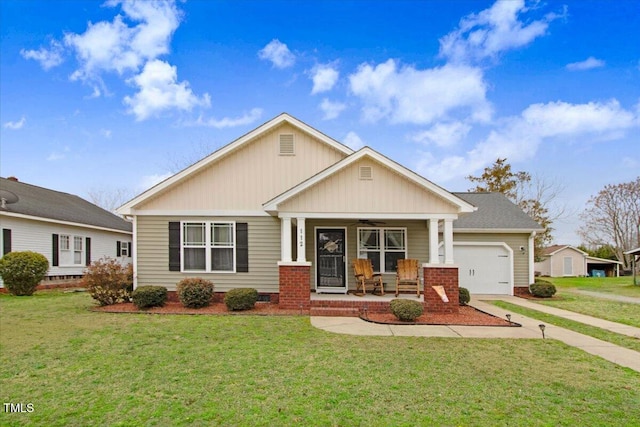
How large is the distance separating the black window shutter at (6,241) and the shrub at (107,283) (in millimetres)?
7473

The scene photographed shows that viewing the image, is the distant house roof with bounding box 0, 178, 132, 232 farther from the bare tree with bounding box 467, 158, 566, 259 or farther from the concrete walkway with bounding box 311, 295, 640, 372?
the bare tree with bounding box 467, 158, 566, 259

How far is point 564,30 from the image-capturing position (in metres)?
14.5

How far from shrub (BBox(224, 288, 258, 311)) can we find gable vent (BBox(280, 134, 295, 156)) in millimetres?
4361

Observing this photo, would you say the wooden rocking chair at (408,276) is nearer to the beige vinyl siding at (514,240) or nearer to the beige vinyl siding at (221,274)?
the beige vinyl siding at (221,274)

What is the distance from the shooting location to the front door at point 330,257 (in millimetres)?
13070

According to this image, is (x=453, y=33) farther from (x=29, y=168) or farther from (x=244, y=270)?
(x=29, y=168)

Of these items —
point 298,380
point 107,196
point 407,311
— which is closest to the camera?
point 298,380

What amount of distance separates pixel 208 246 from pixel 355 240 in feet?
14.5

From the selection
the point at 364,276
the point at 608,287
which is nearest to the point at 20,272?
the point at 364,276

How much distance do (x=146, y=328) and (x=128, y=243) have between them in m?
20.4

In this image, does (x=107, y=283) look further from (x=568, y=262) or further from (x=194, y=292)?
(x=568, y=262)

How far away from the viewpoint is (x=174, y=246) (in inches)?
486

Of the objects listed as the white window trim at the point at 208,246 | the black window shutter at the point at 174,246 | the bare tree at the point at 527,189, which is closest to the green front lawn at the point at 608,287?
the bare tree at the point at 527,189

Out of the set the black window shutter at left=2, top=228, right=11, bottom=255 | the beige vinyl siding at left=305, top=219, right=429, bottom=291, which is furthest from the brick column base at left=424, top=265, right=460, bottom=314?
the black window shutter at left=2, top=228, right=11, bottom=255
